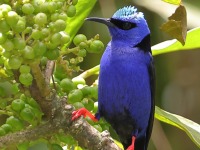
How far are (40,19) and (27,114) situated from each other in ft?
1.19

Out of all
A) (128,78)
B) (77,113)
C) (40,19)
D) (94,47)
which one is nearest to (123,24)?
(128,78)

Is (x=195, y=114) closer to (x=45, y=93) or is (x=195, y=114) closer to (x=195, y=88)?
(x=195, y=88)

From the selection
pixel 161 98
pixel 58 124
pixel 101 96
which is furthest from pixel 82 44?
pixel 161 98

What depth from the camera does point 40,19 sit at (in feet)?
6.13

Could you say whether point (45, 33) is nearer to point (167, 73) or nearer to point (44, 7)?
point (44, 7)

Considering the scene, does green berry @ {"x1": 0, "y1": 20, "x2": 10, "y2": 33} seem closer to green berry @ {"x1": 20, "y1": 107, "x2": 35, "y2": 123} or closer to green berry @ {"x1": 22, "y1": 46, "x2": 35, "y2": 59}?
green berry @ {"x1": 22, "y1": 46, "x2": 35, "y2": 59}

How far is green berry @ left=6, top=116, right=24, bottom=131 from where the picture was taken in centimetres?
209

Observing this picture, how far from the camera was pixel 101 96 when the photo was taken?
10.9ft

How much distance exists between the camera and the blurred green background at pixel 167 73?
16.0 feet

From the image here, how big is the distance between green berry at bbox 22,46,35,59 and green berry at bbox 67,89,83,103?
1.07 feet

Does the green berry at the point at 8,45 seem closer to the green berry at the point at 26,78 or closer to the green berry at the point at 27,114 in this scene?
the green berry at the point at 26,78

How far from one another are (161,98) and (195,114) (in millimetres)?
391

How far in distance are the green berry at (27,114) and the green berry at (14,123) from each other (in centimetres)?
4

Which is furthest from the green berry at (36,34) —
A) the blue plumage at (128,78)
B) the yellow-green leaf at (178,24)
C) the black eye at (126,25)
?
the black eye at (126,25)
